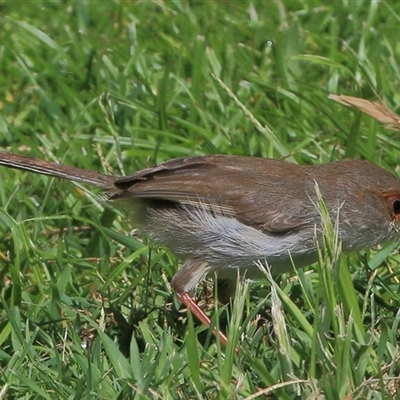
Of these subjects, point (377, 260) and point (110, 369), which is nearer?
point (110, 369)

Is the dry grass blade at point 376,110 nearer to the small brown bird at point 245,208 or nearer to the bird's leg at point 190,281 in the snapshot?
the small brown bird at point 245,208

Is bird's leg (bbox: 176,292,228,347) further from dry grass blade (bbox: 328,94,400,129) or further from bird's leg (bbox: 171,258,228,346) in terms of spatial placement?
dry grass blade (bbox: 328,94,400,129)

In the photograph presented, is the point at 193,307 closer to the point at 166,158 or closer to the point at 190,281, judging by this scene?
the point at 190,281

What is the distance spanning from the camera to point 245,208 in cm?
504

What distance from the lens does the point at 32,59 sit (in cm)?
769

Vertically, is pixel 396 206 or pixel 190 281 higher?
pixel 396 206

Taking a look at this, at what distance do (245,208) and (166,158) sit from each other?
1.71 metres

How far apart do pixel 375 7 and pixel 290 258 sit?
3787 mm

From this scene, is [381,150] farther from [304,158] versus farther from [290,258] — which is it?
[290,258]

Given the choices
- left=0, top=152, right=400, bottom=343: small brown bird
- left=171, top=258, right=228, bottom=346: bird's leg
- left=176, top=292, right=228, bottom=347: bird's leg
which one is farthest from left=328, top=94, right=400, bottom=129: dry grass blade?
left=176, top=292, right=228, bottom=347: bird's leg

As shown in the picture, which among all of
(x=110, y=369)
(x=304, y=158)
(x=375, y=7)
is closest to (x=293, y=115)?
(x=304, y=158)

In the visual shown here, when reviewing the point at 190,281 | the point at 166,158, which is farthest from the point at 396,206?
the point at 166,158

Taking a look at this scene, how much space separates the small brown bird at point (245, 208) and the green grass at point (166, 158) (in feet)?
0.70

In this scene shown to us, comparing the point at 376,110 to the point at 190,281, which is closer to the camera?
the point at 190,281
